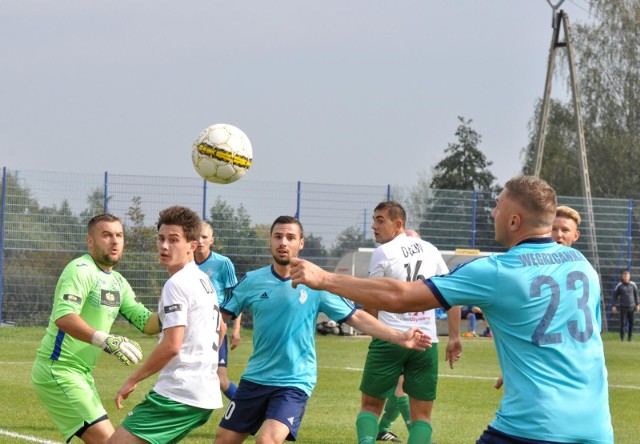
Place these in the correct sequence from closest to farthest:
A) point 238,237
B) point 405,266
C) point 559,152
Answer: point 405,266 < point 238,237 < point 559,152

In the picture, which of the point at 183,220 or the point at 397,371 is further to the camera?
the point at 397,371

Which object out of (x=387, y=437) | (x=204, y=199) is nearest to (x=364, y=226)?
(x=204, y=199)

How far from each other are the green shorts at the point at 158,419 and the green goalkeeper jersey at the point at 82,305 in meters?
1.14

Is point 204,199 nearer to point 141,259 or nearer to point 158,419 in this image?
point 141,259

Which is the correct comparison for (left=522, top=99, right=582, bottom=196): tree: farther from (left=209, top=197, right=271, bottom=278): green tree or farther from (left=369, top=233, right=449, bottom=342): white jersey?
(left=369, top=233, right=449, bottom=342): white jersey

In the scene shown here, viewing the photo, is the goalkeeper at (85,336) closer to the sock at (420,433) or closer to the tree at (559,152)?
the sock at (420,433)

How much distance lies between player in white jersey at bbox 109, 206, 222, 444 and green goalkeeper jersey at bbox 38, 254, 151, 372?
1085 mm

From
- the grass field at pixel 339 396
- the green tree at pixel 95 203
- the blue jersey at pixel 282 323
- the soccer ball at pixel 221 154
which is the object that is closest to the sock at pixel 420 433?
the grass field at pixel 339 396

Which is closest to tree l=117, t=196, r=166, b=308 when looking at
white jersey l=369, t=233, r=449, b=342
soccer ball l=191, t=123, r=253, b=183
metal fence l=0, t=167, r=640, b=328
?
metal fence l=0, t=167, r=640, b=328

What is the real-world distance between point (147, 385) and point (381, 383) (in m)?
5.73

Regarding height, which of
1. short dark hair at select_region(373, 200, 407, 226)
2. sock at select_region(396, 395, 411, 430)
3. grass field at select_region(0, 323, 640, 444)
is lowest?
grass field at select_region(0, 323, 640, 444)

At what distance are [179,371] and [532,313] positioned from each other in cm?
230

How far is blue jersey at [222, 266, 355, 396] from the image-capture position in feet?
23.0

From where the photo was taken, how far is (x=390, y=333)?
6.74 meters
